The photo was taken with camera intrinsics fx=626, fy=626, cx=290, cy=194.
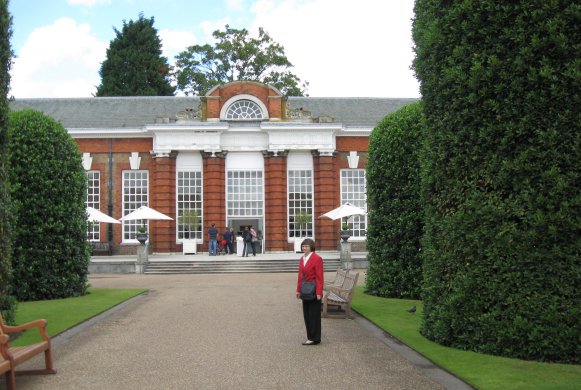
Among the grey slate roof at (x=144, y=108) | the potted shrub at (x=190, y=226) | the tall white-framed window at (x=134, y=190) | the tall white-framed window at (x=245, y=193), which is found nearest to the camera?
the potted shrub at (x=190, y=226)

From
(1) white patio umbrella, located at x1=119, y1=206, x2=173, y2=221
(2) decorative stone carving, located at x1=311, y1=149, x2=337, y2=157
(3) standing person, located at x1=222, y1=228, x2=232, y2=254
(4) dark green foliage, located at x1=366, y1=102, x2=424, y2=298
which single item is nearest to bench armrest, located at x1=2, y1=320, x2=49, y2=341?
(4) dark green foliage, located at x1=366, y1=102, x2=424, y2=298

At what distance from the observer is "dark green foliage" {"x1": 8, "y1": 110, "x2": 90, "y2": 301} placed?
618 inches

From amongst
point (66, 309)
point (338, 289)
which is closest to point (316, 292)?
point (338, 289)

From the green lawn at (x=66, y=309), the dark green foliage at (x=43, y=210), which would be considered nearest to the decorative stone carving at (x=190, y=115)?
the green lawn at (x=66, y=309)

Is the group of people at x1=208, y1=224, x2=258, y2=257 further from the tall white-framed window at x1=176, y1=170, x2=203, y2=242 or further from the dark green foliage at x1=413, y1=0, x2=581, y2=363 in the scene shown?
the dark green foliage at x1=413, y1=0, x2=581, y2=363

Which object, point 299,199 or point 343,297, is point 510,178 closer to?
point 343,297

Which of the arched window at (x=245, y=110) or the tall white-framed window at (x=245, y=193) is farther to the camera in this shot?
the arched window at (x=245, y=110)

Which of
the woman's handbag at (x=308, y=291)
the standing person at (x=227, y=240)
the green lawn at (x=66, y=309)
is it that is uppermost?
the standing person at (x=227, y=240)

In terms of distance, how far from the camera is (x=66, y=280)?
1630 cm

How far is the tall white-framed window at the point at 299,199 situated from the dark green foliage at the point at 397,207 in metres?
18.3

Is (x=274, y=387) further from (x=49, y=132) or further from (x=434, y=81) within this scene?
(x=49, y=132)

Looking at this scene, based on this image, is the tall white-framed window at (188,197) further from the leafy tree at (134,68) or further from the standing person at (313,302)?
the standing person at (313,302)

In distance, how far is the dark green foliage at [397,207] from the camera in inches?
592

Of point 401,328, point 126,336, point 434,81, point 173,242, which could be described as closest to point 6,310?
point 126,336
